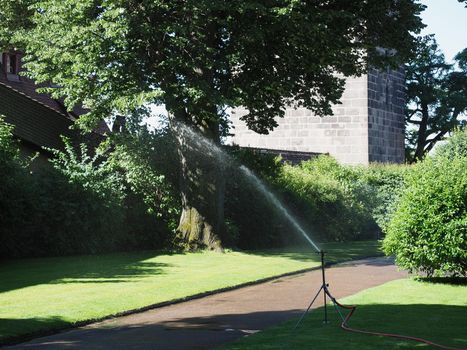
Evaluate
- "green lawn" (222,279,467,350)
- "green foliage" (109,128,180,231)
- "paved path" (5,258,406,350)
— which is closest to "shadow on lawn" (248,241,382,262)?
"green foliage" (109,128,180,231)

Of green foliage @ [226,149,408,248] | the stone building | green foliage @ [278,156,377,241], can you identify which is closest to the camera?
green foliage @ [226,149,408,248]

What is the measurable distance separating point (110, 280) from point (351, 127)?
99.2 feet

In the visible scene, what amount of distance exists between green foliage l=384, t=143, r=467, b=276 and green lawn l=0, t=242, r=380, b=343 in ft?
12.3

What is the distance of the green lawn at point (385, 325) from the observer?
1048 centimetres

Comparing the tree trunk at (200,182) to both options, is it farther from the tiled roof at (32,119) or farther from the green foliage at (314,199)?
the tiled roof at (32,119)

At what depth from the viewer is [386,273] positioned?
70.5 ft

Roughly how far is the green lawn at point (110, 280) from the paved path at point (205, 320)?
465 millimetres

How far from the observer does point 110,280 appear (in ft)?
59.9

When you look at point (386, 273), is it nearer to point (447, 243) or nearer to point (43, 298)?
point (447, 243)

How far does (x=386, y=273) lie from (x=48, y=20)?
44.0ft

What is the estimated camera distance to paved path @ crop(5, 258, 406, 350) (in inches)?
447

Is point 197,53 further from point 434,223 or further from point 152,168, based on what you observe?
point 434,223

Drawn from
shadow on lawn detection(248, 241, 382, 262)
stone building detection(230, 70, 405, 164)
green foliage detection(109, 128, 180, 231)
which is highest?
stone building detection(230, 70, 405, 164)

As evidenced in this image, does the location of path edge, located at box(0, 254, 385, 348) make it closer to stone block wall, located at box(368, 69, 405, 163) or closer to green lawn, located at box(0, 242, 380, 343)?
green lawn, located at box(0, 242, 380, 343)
